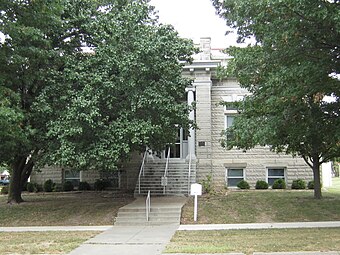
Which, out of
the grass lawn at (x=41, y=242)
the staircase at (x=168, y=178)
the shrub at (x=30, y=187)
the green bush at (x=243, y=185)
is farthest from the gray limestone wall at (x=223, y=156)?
the grass lawn at (x=41, y=242)

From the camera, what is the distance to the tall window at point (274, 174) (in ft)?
74.1

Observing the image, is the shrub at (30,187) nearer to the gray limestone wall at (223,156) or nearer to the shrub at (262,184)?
the gray limestone wall at (223,156)

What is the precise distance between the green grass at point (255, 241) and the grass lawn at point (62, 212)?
4.34 meters

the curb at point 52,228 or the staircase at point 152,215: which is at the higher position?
the staircase at point 152,215

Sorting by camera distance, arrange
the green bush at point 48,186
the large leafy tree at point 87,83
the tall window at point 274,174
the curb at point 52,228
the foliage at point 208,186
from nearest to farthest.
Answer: the curb at point 52,228 < the large leafy tree at point 87,83 < the foliage at point 208,186 < the tall window at point 274,174 < the green bush at point 48,186

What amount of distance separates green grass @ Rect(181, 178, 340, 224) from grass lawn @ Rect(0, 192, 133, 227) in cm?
316

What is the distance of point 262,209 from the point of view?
50.5ft

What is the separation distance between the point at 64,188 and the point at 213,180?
338 inches

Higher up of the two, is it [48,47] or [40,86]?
[48,47]

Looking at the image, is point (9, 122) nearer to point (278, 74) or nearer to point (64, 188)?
point (278, 74)

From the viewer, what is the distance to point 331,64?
948cm

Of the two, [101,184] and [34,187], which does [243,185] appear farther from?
[34,187]

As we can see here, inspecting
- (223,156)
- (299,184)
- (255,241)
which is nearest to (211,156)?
(223,156)

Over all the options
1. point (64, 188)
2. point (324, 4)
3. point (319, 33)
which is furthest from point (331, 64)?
point (64, 188)
